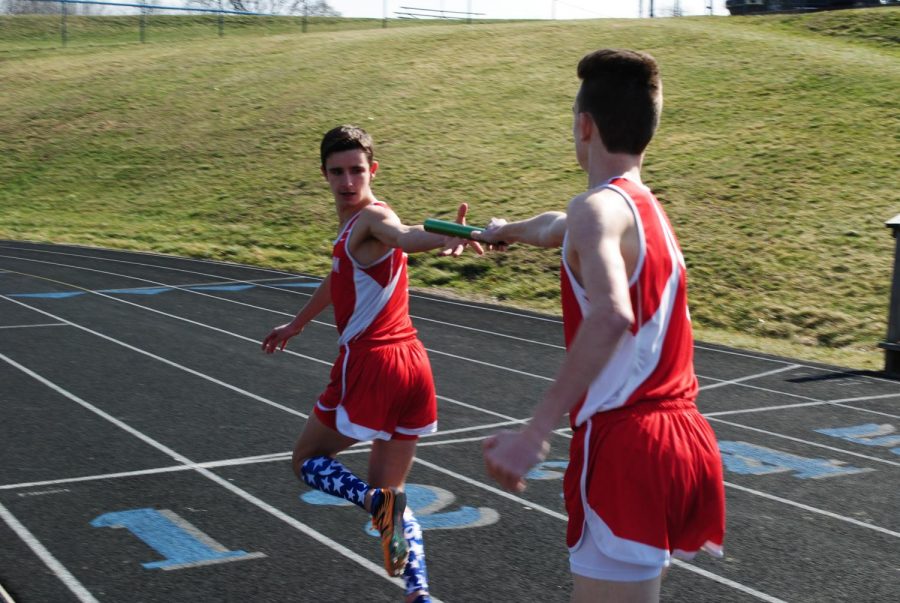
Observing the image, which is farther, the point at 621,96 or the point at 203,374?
the point at 203,374

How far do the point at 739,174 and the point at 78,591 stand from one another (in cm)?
1940

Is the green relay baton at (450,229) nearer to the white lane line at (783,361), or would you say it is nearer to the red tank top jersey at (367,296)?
the red tank top jersey at (367,296)

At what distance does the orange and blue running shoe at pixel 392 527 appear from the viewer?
12.4 ft

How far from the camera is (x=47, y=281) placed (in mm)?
14867

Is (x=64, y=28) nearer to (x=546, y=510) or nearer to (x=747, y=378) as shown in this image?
(x=747, y=378)

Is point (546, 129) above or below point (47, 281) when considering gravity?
above

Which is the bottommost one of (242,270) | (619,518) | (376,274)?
(242,270)

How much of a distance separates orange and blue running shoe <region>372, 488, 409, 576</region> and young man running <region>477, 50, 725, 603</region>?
1.31 meters

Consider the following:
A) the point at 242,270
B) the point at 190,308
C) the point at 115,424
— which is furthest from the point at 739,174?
the point at 115,424

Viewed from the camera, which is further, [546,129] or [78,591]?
[546,129]

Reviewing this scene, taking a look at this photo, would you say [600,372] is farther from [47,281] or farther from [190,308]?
[47,281]

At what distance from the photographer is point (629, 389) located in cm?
253

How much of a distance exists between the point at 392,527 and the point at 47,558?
1.89 m

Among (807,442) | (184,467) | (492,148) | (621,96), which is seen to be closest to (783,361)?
(807,442)
